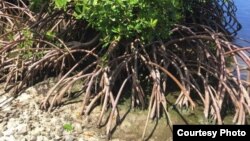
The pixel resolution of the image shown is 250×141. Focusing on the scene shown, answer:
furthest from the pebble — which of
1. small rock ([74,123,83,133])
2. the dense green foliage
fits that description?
the dense green foliage

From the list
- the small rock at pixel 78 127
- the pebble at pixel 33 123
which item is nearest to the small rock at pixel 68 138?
the pebble at pixel 33 123

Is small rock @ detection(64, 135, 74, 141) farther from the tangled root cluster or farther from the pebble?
the tangled root cluster

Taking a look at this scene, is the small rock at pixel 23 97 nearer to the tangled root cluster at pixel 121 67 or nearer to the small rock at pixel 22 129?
the tangled root cluster at pixel 121 67

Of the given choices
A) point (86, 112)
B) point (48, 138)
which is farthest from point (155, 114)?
point (48, 138)

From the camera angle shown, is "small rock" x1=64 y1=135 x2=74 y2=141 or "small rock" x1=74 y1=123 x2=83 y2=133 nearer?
"small rock" x1=64 y1=135 x2=74 y2=141

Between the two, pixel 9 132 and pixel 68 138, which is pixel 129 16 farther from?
pixel 9 132

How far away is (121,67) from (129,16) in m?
0.60

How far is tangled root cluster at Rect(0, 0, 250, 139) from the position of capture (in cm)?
471

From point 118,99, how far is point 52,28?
59.7 inches

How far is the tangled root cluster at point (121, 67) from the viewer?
185 inches

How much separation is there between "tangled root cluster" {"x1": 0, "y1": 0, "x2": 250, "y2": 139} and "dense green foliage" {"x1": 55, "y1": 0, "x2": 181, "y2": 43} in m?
0.23

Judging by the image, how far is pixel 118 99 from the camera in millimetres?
4668

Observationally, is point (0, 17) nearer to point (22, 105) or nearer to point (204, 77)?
point (22, 105)

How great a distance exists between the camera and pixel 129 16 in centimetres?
448
